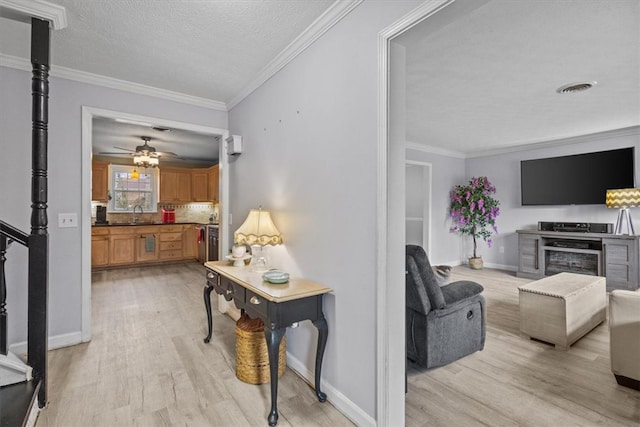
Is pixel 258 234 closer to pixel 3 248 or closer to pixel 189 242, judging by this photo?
pixel 3 248

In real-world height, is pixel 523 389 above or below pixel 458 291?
below

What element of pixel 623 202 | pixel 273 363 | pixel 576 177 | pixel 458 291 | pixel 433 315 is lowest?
pixel 273 363

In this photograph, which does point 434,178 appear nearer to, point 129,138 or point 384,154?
point 384,154

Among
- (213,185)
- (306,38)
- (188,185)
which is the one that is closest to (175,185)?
(188,185)

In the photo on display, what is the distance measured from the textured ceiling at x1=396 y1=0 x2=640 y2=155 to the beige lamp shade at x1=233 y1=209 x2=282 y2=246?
5.10 feet

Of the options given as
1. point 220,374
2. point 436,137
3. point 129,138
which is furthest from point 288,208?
point 129,138

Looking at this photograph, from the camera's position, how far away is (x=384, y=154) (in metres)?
1.62

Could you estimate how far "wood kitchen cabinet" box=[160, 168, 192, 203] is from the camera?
23.8ft

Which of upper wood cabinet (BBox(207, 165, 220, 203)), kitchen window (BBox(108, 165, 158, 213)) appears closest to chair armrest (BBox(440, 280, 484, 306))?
upper wood cabinet (BBox(207, 165, 220, 203))

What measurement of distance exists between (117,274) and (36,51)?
4854 millimetres

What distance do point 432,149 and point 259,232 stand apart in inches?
185

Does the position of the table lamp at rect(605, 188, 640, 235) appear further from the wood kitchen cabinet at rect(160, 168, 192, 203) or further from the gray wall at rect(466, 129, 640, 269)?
the wood kitchen cabinet at rect(160, 168, 192, 203)

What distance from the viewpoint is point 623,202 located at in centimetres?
432

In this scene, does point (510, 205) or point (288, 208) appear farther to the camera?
point (510, 205)
